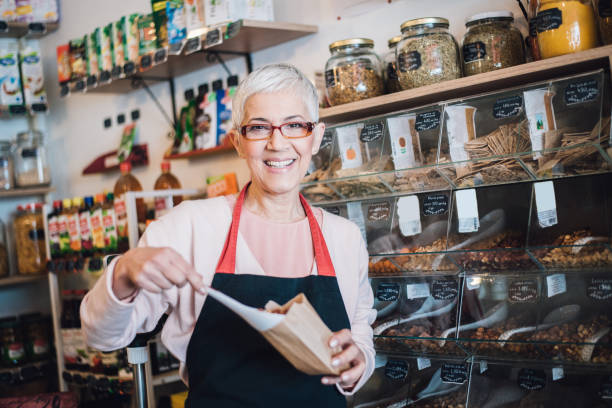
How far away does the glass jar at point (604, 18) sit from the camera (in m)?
1.68

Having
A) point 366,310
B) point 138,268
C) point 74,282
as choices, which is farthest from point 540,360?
point 74,282

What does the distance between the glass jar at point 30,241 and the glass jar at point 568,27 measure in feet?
10.7

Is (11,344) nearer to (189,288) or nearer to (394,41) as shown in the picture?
(189,288)

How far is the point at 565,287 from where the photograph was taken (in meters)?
1.75

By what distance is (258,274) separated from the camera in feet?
5.08

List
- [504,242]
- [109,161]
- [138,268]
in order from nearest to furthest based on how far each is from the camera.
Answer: [138,268] → [504,242] → [109,161]

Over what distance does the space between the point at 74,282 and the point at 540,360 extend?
3.42 metres

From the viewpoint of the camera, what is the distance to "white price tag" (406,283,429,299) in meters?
2.01

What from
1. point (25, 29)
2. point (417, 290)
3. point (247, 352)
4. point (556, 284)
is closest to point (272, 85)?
point (247, 352)

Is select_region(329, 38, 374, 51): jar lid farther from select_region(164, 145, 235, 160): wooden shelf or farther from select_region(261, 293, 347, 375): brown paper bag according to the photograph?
select_region(261, 293, 347, 375): brown paper bag

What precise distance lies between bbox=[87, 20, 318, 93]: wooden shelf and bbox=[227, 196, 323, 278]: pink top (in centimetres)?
125

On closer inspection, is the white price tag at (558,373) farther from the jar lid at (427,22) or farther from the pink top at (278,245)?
the jar lid at (427,22)

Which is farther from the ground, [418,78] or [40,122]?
[40,122]

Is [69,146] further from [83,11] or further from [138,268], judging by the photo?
[138,268]
